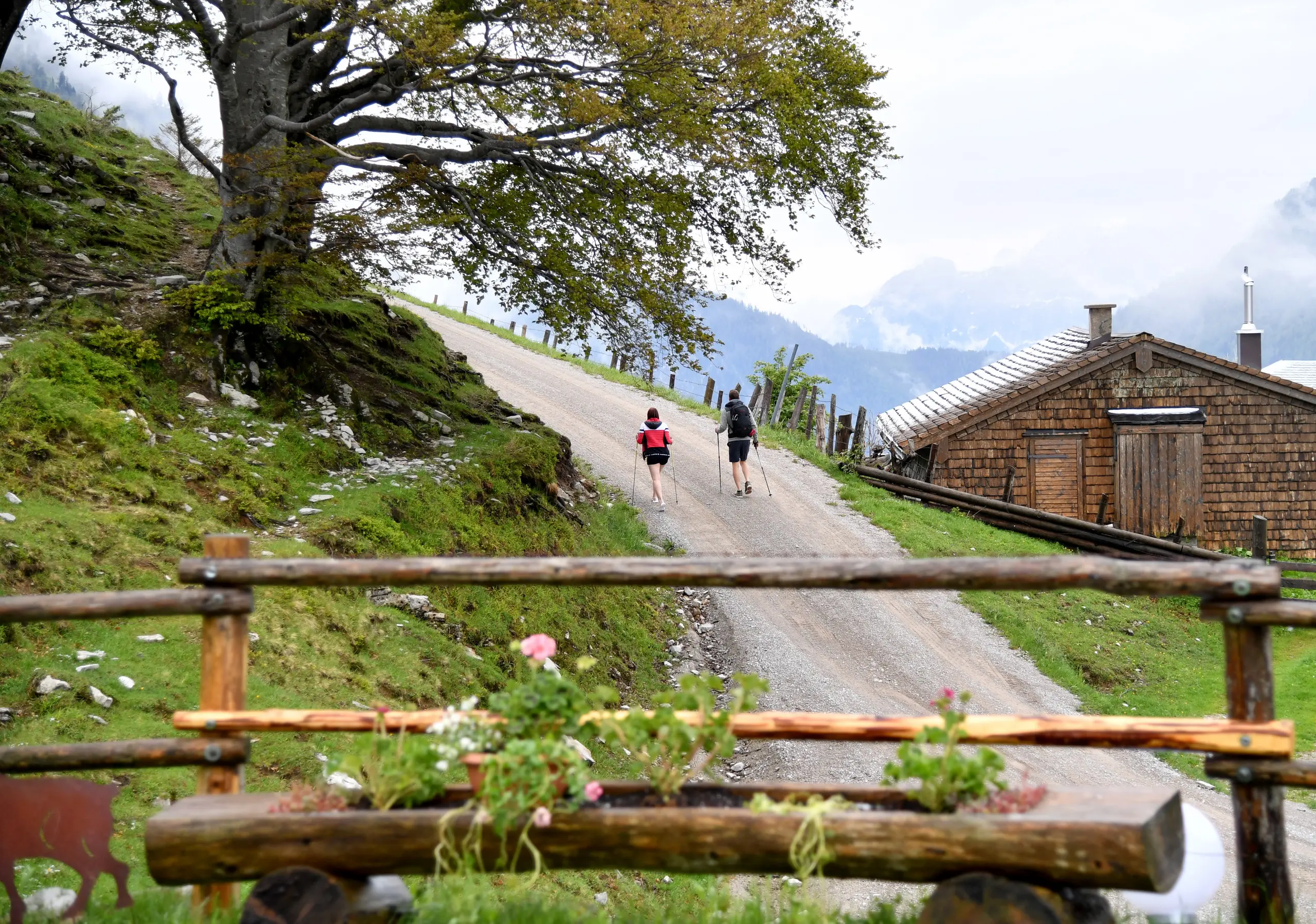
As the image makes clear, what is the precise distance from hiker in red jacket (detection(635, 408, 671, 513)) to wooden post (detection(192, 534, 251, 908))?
1416cm

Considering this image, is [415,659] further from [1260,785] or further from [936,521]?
[936,521]

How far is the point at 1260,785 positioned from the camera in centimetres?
341

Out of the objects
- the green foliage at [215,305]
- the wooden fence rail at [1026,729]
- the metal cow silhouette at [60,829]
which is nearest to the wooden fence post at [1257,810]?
the wooden fence rail at [1026,729]

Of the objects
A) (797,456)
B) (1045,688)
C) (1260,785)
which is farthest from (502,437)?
(1260,785)

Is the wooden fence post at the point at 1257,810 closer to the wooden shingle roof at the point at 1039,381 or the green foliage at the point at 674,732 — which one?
the green foliage at the point at 674,732

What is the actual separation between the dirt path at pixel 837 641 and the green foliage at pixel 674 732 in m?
5.02

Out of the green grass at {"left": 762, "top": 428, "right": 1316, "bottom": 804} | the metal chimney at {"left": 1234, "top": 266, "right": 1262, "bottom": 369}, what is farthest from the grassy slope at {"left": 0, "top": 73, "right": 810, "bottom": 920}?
the metal chimney at {"left": 1234, "top": 266, "right": 1262, "bottom": 369}

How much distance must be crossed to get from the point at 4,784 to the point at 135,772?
2.46m

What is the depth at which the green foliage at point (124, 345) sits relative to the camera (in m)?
11.0

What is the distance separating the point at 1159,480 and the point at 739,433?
12929 millimetres

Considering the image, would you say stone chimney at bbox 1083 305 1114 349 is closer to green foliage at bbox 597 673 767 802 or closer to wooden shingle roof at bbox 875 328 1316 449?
wooden shingle roof at bbox 875 328 1316 449

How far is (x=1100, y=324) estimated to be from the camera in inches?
1048

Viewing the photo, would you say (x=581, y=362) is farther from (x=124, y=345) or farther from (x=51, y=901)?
(x=51, y=901)

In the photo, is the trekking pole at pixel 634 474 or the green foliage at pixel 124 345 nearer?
the green foliage at pixel 124 345
